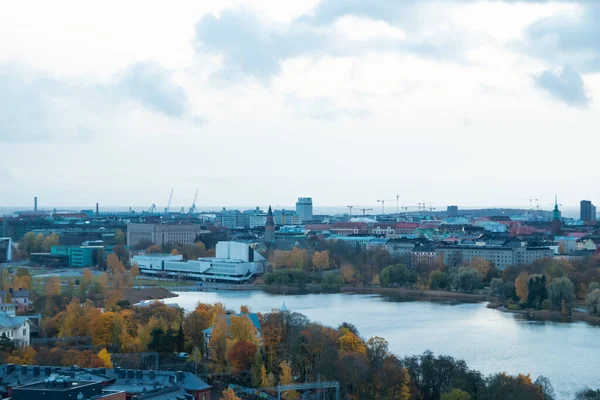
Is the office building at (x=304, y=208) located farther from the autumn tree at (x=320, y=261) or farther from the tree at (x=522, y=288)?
the tree at (x=522, y=288)

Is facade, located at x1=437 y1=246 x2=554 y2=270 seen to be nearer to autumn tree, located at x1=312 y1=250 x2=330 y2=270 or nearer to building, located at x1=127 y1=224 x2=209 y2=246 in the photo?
autumn tree, located at x1=312 y1=250 x2=330 y2=270

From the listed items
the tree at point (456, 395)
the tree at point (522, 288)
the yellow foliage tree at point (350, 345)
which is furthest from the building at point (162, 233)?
the tree at point (456, 395)

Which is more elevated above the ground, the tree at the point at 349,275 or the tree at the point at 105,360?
the tree at the point at 349,275

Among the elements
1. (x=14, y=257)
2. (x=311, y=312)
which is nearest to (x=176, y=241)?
(x=14, y=257)

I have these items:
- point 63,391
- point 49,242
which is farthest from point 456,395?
point 49,242

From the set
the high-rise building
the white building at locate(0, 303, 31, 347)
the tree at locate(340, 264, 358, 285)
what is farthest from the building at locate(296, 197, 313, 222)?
the white building at locate(0, 303, 31, 347)

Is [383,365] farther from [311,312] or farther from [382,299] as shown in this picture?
[382,299]
